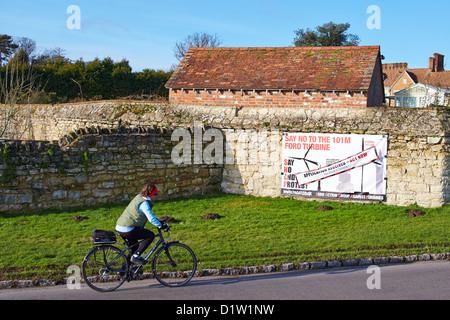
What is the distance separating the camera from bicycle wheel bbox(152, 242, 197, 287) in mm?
7855

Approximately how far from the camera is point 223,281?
8.08m

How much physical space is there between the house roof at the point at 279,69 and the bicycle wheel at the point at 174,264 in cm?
993

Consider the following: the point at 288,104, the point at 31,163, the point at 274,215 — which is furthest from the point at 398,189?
the point at 31,163

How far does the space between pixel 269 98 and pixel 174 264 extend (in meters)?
10.4

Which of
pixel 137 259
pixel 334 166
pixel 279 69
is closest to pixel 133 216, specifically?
pixel 137 259

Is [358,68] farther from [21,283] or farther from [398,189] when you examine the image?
[21,283]

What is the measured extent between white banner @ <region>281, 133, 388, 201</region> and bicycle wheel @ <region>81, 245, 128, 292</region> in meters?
8.51

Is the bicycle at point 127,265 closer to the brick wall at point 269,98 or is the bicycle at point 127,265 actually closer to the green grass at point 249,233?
the green grass at point 249,233

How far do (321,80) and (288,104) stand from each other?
147cm

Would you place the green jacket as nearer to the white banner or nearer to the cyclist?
the cyclist

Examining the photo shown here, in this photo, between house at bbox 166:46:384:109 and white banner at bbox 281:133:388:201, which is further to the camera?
house at bbox 166:46:384:109

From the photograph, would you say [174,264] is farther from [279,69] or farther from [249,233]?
[279,69]

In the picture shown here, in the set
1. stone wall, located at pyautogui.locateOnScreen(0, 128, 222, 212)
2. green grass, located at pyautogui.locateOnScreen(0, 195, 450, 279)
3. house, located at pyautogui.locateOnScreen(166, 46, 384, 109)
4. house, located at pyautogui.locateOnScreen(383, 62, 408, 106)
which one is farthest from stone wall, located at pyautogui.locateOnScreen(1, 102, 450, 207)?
house, located at pyautogui.locateOnScreen(383, 62, 408, 106)

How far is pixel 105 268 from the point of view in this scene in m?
7.70
